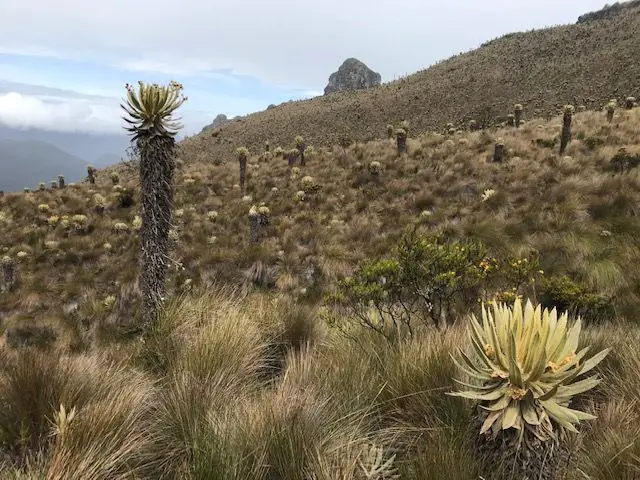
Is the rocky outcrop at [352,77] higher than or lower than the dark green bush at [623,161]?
higher

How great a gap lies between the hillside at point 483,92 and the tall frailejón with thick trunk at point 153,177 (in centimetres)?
2909

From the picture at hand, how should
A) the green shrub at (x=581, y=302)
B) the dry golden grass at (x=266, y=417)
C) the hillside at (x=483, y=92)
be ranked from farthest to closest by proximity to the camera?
the hillside at (x=483, y=92)
the green shrub at (x=581, y=302)
the dry golden grass at (x=266, y=417)

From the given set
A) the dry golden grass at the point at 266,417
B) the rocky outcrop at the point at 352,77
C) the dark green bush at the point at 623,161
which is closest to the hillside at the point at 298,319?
the dry golden grass at the point at 266,417

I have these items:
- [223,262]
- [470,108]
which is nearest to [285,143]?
[470,108]

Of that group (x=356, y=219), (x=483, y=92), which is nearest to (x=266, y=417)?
(x=356, y=219)

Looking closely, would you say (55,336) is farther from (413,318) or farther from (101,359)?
(413,318)

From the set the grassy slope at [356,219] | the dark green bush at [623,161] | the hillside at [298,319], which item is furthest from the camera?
the dark green bush at [623,161]

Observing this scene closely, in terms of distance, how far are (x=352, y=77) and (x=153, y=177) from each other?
10188 cm

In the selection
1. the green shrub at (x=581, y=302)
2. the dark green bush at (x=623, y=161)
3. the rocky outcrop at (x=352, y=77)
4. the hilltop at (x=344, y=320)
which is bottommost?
the green shrub at (x=581, y=302)

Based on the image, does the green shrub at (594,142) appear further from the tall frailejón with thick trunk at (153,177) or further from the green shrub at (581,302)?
the tall frailejón with thick trunk at (153,177)

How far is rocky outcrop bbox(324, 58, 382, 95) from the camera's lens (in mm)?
100812

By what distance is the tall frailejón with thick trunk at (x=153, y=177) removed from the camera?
7.58 meters

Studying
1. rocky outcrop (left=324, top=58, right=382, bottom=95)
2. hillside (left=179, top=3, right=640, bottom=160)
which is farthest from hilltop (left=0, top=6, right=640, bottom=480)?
rocky outcrop (left=324, top=58, right=382, bottom=95)

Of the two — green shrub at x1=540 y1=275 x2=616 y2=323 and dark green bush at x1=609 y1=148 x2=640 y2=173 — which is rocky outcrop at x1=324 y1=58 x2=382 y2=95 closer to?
dark green bush at x1=609 y1=148 x2=640 y2=173
